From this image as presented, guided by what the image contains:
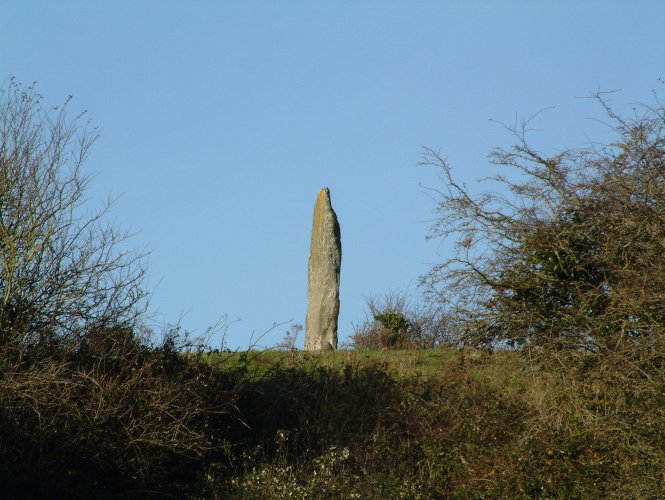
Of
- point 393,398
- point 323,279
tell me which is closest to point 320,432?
point 393,398

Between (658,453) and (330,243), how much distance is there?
12.1 meters

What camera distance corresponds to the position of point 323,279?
73.0ft

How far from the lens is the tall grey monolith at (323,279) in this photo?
71.9ft

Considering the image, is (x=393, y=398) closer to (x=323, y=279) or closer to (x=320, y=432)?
(x=320, y=432)

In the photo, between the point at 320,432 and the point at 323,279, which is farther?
the point at 323,279

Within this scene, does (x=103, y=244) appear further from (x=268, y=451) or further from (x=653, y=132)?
(x=653, y=132)

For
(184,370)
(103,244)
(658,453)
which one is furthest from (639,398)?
Answer: (103,244)

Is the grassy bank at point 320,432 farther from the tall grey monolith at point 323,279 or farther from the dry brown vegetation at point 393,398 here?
the tall grey monolith at point 323,279

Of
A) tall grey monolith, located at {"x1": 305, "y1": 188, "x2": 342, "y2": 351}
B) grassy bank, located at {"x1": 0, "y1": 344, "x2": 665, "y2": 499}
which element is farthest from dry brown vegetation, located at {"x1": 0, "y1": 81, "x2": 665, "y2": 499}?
tall grey monolith, located at {"x1": 305, "y1": 188, "x2": 342, "y2": 351}

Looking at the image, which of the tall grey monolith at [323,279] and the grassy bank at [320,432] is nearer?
the grassy bank at [320,432]

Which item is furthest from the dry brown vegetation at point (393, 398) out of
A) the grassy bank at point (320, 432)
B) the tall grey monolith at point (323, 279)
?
the tall grey monolith at point (323, 279)

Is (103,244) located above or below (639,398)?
above

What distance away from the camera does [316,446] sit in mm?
13859

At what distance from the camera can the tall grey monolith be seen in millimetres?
21906
